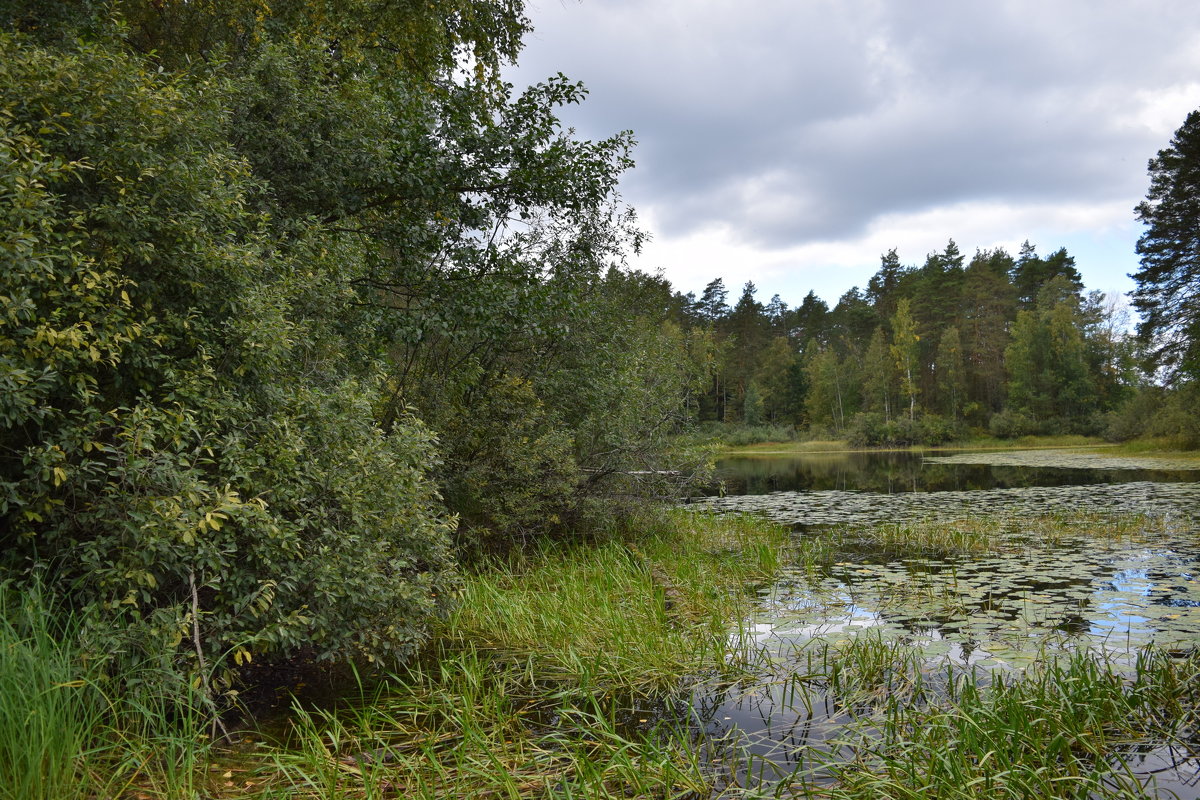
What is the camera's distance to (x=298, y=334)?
520 cm

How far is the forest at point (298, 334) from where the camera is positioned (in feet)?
11.9

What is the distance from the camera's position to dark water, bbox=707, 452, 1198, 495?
21859 mm

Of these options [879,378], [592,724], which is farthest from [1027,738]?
[879,378]

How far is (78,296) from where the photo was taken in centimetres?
370

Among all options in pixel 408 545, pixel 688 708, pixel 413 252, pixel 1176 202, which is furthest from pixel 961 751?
pixel 1176 202

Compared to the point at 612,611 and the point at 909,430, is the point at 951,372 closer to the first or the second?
the point at 909,430

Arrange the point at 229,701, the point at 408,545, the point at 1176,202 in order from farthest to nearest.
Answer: the point at 1176,202 < the point at 408,545 < the point at 229,701

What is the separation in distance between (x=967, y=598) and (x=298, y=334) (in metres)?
7.14

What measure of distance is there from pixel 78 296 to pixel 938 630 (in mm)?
6941

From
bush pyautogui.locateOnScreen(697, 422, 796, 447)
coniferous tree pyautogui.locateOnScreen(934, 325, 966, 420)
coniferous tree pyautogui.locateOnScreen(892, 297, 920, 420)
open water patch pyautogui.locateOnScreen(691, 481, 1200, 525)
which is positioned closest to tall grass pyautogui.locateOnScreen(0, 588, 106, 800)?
open water patch pyautogui.locateOnScreen(691, 481, 1200, 525)

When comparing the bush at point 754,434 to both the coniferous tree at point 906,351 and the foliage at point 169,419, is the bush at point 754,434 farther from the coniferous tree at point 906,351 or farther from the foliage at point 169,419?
the foliage at point 169,419

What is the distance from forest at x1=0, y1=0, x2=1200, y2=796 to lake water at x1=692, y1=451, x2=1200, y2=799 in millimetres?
2720

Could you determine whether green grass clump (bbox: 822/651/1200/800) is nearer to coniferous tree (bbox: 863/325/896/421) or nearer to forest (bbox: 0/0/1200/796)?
forest (bbox: 0/0/1200/796)

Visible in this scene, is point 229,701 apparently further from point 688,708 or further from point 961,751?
point 961,751
